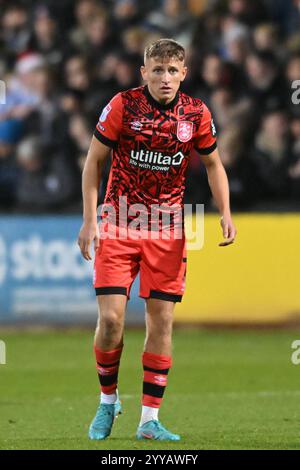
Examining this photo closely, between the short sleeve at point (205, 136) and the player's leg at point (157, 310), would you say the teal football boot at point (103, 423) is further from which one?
the short sleeve at point (205, 136)

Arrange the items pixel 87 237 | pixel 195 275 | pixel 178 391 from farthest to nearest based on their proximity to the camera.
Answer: pixel 195 275, pixel 178 391, pixel 87 237

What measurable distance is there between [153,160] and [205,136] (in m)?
0.35

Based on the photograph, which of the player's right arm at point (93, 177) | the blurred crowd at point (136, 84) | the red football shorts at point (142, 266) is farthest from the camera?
the blurred crowd at point (136, 84)

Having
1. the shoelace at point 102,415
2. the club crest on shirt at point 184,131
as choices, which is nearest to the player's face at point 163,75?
the club crest on shirt at point 184,131

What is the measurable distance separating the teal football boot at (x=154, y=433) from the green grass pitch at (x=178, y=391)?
71 millimetres

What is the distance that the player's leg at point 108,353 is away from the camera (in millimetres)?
6441

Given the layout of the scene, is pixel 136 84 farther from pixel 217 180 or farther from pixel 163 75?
pixel 163 75

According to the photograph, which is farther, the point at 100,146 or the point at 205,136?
the point at 205,136

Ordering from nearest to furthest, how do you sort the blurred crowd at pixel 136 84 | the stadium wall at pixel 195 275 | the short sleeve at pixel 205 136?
the short sleeve at pixel 205 136 < the stadium wall at pixel 195 275 < the blurred crowd at pixel 136 84

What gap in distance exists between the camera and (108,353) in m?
6.55

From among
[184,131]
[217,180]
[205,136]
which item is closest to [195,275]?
[217,180]

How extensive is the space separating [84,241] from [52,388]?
3.50m

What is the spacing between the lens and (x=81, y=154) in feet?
46.5
